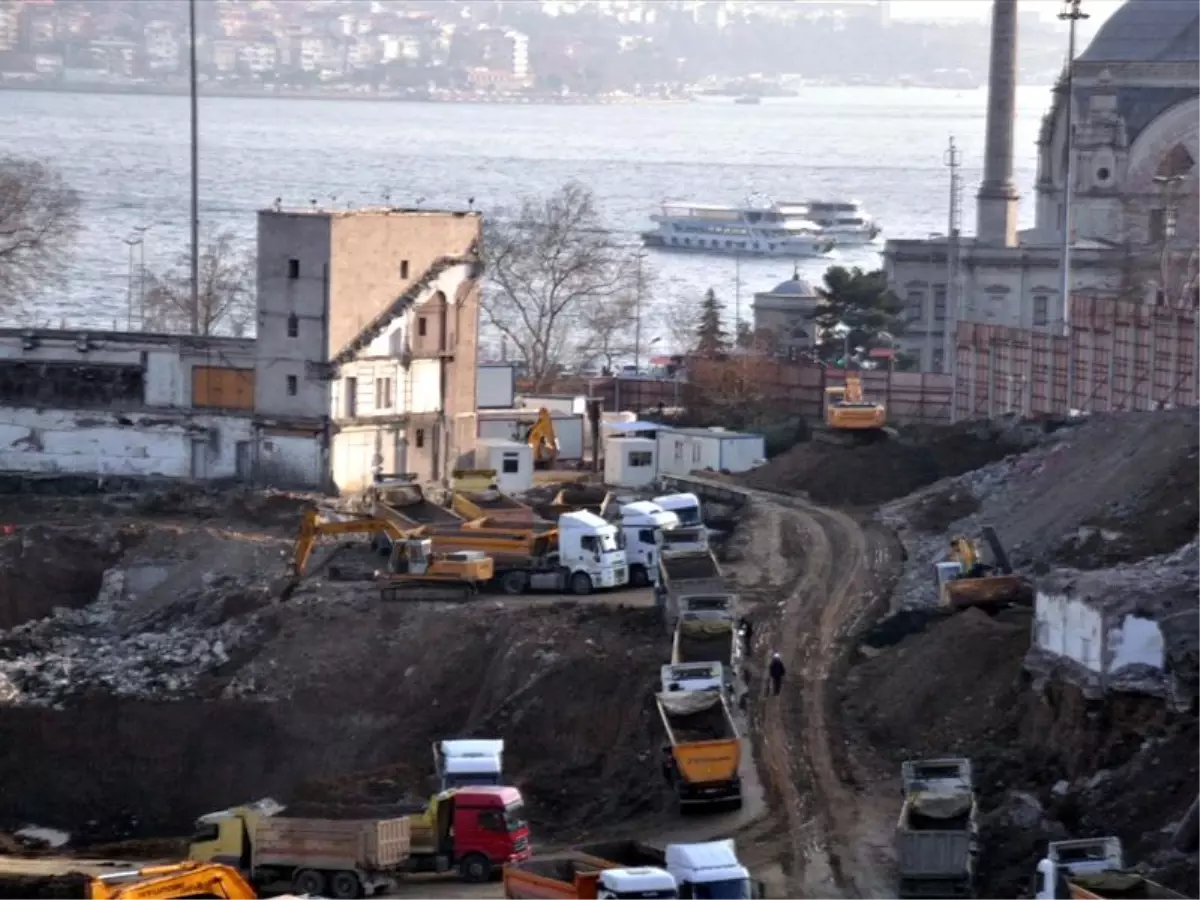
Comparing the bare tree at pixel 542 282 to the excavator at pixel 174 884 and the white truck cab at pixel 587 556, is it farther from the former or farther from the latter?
the excavator at pixel 174 884

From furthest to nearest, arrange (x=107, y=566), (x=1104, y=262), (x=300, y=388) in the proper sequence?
(x=1104, y=262) → (x=300, y=388) → (x=107, y=566)

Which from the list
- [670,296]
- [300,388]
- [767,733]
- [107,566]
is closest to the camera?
[767,733]

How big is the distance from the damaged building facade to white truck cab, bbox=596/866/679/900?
19015 millimetres

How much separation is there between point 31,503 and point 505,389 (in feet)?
29.9

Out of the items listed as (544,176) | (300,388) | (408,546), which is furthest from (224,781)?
(544,176)

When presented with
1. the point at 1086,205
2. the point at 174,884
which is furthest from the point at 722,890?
the point at 1086,205

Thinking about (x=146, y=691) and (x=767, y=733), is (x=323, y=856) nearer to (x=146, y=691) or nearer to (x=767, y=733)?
(x=767, y=733)

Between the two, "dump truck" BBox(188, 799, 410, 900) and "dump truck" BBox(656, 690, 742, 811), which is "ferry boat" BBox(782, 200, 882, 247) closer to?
"dump truck" BBox(656, 690, 742, 811)

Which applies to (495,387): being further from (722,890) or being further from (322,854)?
(722,890)

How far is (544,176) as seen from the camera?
570 feet

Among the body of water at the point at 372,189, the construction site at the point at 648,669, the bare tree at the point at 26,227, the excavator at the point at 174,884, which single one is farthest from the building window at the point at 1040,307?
the excavator at the point at 174,884

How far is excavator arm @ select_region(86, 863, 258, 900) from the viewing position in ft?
76.7

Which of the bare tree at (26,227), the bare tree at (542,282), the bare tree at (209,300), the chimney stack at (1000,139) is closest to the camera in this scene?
the bare tree at (26,227)

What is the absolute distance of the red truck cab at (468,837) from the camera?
2531 cm
